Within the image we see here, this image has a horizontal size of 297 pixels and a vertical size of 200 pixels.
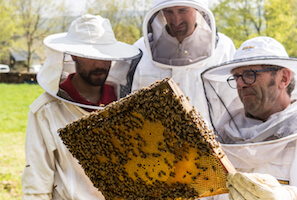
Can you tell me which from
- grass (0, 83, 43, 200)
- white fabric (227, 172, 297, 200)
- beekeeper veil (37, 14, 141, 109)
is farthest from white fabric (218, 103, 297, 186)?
grass (0, 83, 43, 200)

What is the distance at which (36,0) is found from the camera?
34.0m

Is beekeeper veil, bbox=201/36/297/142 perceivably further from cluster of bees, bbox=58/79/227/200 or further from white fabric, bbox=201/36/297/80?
cluster of bees, bbox=58/79/227/200

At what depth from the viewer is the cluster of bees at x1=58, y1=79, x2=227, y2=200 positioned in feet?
6.06

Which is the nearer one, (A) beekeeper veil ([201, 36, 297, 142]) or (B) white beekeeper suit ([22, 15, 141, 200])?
(A) beekeeper veil ([201, 36, 297, 142])

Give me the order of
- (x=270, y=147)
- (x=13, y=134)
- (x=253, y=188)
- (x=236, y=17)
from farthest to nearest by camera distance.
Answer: (x=236, y=17), (x=13, y=134), (x=270, y=147), (x=253, y=188)

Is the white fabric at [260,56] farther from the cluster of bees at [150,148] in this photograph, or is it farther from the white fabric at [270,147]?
the cluster of bees at [150,148]

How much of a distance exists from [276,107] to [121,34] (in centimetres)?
2184

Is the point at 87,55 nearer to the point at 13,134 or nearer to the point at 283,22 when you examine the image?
the point at 13,134

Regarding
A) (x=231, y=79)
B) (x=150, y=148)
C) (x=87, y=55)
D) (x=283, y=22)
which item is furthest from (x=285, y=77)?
(x=283, y=22)

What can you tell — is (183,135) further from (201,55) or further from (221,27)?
(221,27)

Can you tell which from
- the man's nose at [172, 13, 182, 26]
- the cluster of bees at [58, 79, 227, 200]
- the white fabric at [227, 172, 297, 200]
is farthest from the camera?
the man's nose at [172, 13, 182, 26]

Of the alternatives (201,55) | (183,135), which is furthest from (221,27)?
(183,135)

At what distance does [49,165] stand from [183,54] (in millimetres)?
1583

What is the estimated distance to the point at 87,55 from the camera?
109 inches
